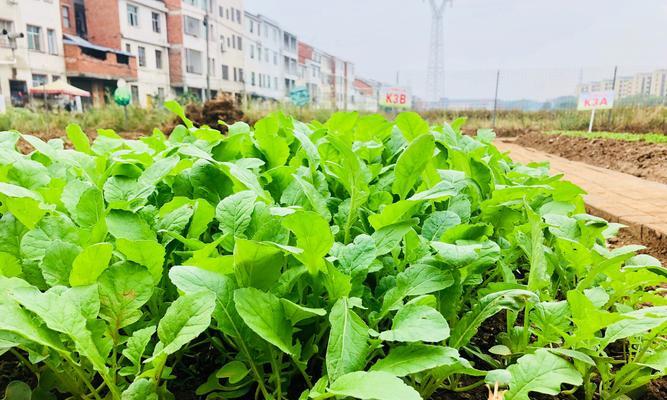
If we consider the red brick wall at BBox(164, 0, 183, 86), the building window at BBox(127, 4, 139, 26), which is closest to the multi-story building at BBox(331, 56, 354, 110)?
the red brick wall at BBox(164, 0, 183, 86)

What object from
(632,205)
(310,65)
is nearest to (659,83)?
(632,205)

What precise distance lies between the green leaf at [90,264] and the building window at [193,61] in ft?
118

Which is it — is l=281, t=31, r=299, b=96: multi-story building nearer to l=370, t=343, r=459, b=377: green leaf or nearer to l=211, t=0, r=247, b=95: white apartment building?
l=211, t=0, r=247, b=95: white apartment building

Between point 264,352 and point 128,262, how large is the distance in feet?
0.84

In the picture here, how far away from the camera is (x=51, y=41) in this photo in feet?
73.5

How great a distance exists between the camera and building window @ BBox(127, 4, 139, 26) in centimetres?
2914

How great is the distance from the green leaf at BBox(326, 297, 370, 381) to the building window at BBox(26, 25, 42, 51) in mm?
25743

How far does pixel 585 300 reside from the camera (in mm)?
752

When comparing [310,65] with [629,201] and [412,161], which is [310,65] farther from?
[412,161]

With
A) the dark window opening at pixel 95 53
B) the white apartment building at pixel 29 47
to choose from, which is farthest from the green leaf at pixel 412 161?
the dark window opening at pixel 95 53

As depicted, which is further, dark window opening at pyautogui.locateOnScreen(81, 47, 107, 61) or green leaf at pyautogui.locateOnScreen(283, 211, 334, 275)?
dark window opening at pyautogui.locateOnScreen(81, 47, 107, 61)

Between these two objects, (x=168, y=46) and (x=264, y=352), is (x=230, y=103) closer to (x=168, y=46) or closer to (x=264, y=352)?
(x=264, y=352)

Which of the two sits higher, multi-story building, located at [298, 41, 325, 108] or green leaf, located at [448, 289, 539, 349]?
multi-story building, located at [298, 41, 325, 108]

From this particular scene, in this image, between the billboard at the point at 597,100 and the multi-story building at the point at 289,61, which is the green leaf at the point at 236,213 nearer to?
the billboard at the point at 597,100
